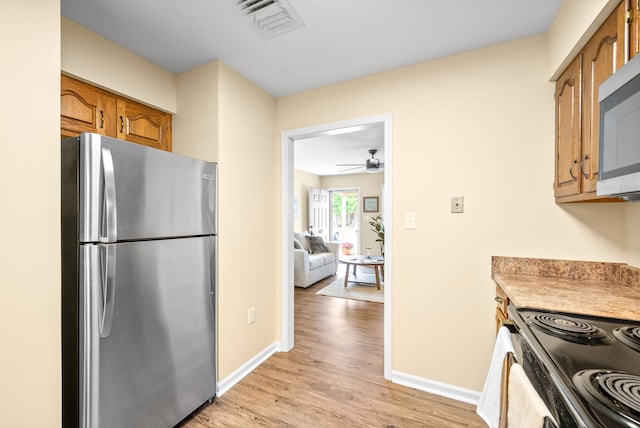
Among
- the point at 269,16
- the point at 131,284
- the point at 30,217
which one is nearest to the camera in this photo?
the point at 30,217

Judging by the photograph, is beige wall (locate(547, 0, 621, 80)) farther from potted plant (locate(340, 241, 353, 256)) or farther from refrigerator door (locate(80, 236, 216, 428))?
potted plant (locate(340, 241, 353, 256))

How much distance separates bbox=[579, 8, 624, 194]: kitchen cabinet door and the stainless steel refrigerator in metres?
2.08

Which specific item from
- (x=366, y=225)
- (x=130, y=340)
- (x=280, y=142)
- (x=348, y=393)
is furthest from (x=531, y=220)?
(x=366, y=225)

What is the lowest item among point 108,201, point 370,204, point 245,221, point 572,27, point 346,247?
point 346,247

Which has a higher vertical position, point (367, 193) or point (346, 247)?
point (367, 193)

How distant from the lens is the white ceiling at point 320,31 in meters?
1.46

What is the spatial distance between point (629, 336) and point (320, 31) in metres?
1.99

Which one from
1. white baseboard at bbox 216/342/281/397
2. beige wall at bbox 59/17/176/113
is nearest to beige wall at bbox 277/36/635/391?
white baseboard at bbox 216/342/281/397

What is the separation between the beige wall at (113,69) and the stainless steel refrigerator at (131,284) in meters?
0.65

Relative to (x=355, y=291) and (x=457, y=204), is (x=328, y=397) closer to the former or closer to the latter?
(x=457, y=204)

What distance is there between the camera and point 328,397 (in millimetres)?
1906

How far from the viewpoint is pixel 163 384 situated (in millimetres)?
1531

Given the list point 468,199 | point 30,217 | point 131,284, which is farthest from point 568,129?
point 30,217

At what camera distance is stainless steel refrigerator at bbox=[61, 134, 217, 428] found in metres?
1.24
